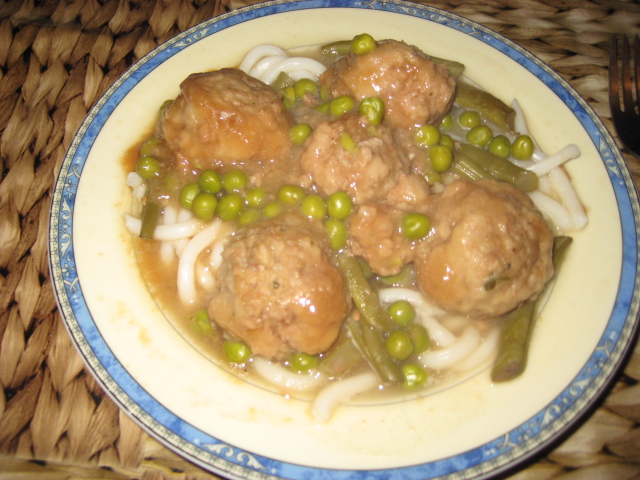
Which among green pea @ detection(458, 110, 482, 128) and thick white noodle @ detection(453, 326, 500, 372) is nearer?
thick white noodle @ detection(453, 326, 500, 372)

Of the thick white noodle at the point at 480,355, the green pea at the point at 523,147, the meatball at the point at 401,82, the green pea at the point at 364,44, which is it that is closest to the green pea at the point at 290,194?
the meatball at the point at 401,82

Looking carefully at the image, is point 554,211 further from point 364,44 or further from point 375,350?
point 364,44

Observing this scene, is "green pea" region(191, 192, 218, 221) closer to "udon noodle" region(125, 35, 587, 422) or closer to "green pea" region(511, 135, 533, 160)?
"udon noodle" region(125, 35, 587, 422)

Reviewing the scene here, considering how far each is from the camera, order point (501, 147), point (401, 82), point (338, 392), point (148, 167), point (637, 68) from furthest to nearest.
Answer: point (637, 68)
point (501, 147)
point (148, 167)
point (401, 82)
point (338, 392)

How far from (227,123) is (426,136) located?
194 cm

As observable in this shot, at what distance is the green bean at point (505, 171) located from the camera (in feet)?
16.8

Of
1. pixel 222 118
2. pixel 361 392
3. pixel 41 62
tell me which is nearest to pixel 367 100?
pixel 222 118

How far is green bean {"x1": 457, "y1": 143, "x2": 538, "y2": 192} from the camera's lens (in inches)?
202

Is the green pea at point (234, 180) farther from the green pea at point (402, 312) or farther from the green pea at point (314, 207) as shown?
the green pea at point (402, 312)

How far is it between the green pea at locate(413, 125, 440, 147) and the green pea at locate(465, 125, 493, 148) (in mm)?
518

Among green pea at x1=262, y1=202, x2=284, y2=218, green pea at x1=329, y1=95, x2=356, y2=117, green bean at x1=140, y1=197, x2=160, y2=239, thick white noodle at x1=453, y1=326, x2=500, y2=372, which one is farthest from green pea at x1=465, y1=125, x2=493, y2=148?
green bean at x1=140, y1=197, x2=160, y2=239

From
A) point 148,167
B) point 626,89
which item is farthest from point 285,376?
point 626,89

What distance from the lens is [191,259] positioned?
481 centimetres

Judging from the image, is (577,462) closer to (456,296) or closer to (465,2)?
(456,296)
